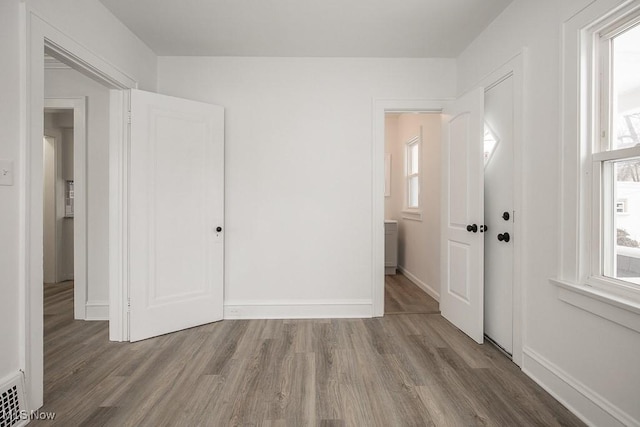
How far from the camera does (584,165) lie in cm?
179

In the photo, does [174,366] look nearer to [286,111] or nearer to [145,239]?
[145,239]

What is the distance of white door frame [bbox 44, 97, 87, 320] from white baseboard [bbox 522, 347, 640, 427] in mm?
3789

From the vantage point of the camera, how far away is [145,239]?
9.18ft

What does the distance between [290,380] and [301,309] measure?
4.03 ft

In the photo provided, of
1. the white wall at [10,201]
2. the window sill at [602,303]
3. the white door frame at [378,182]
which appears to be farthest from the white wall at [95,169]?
the window sill at [602,303]

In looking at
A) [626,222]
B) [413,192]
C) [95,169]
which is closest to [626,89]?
[626,222]

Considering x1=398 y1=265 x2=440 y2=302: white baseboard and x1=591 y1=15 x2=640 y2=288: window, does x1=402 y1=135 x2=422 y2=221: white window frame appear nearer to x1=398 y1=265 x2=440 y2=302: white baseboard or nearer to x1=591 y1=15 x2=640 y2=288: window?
x1=398 y1=265 x2=440 y2=302: white baseboard

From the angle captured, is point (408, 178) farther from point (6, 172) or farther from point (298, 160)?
point (6, 172)

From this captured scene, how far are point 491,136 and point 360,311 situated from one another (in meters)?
1.98

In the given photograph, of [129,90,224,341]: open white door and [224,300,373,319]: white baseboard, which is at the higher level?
[129,90,224,341]: open white door

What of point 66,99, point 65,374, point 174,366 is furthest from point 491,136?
point 66,99

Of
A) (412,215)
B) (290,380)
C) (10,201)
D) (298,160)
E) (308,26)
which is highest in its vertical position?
(308,26)

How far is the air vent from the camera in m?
1.61

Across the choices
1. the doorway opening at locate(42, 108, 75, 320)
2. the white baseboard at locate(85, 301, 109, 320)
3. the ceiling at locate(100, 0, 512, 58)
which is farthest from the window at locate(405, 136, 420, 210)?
the doorway opening at locate(42, 108, 75, 320)
